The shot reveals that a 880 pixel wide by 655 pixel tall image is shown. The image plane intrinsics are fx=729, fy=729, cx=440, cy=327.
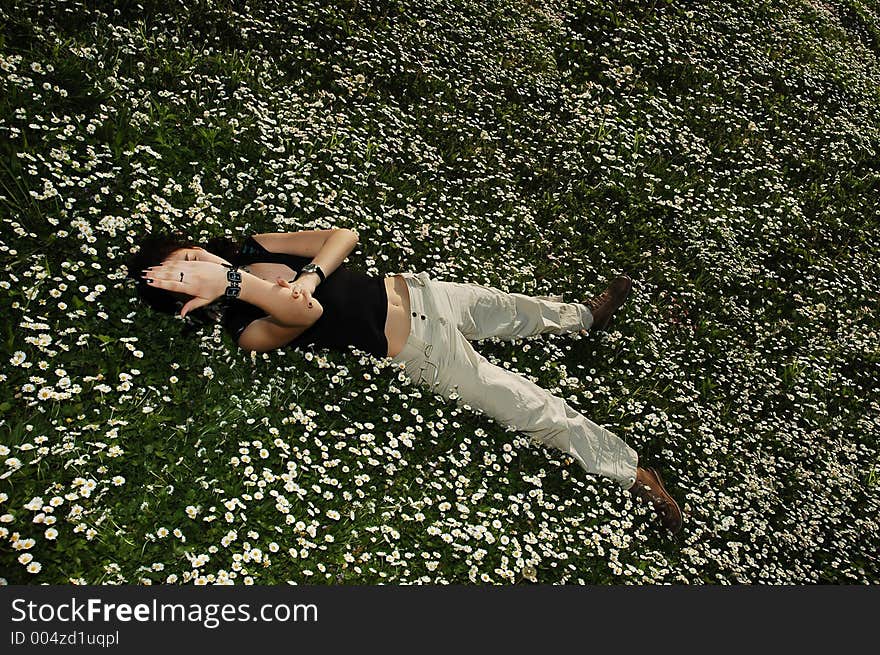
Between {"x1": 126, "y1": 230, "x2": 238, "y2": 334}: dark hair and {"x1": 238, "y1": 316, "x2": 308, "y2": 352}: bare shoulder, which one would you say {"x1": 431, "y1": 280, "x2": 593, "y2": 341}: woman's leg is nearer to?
{"x1": 238, "y1": 316, "x2": 308, "y2": 352}: bare shoulder

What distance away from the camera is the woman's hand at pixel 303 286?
4.56m

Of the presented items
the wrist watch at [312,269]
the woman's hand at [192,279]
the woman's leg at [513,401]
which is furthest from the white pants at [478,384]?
the woman's hand at [192,279]

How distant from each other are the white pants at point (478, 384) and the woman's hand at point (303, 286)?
0.84 metres

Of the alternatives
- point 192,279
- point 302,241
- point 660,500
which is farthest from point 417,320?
point 660,500

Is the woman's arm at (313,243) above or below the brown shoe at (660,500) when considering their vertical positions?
above

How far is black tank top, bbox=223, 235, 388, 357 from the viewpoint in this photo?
5012mm

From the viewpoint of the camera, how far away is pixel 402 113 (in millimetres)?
8367

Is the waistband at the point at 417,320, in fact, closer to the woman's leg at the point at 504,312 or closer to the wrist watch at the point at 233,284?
the woman's leg at the point at 504,312

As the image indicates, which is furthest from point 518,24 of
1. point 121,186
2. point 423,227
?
point 121,186

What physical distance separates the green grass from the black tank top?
0.94 ft

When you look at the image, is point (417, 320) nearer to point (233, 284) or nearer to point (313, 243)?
point (313, 243)

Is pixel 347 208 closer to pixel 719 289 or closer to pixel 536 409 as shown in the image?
pixel 536 409

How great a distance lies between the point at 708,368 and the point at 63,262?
579cm

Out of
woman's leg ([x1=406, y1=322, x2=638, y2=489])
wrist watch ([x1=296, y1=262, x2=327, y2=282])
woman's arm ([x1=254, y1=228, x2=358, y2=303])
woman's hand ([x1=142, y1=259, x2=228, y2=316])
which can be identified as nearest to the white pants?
woman's leg ([x1=406, y1=322, x2=638, y2=489])
